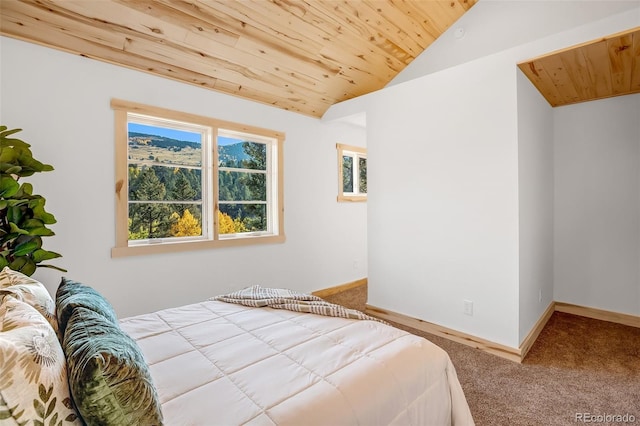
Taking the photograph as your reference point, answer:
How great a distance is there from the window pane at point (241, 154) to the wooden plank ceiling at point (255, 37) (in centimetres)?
53

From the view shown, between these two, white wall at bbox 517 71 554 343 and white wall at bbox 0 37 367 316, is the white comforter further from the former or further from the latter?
white wall at bbox 517 71 554 343

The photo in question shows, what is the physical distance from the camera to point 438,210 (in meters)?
2.94

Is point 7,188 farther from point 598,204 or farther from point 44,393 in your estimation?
point 598,204

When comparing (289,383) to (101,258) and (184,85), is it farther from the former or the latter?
(184,85)

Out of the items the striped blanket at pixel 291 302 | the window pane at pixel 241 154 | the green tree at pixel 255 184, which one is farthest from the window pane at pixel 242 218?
the striped blanket at pixel 291 302

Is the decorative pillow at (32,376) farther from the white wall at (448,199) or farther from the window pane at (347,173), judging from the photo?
the window pane at (347,173)

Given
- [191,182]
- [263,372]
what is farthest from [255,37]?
[263,372]

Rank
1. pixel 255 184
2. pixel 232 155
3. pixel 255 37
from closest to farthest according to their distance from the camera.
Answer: pixel 255 37 → pixel 232 155 → pixel 255 184

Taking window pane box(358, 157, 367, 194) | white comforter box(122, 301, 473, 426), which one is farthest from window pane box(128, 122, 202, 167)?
window pane box(358, 157, 367, 194)

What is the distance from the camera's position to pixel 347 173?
476 cm

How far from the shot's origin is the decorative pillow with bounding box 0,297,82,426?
0.64 meters

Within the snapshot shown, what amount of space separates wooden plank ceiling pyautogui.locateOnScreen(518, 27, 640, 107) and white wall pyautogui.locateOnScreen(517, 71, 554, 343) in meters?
0.12

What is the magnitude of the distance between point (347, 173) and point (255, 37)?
2.42 m

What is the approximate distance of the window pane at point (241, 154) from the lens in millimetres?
3477
